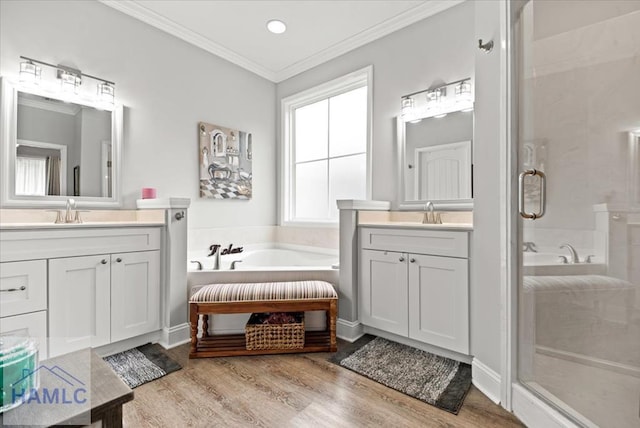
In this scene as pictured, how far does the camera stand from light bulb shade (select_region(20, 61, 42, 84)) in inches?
80.0

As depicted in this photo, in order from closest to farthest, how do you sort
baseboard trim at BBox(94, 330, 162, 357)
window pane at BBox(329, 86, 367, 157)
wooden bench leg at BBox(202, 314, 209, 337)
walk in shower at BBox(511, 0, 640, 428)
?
walk in shower at BBox(511, 0, 640, 428) < baseboard trim at BBox(94, 330, 162, 357) < wooden bench leg at BBox(202, 314, 209, 337) < window pane at BBox(329, 86, 367, 157)

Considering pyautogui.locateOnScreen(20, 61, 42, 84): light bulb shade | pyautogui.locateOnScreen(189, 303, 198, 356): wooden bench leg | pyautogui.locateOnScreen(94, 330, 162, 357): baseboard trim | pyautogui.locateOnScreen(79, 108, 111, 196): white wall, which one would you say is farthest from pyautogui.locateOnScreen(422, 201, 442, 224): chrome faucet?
pyautogui.locateOnScreen(20, 61, 42, 84): light bulb shade

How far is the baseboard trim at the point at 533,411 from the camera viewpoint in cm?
129

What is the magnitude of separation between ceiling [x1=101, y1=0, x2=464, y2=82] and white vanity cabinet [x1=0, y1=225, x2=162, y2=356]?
6.19 ft

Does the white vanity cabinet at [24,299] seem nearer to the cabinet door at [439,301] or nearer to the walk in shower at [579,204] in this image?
the cabinet door at [439,301]

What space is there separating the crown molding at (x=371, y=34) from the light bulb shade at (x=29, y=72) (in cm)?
227

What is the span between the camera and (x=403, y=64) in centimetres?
277

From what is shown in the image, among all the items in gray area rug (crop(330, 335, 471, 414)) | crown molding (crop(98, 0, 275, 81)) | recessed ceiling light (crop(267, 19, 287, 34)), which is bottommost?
gray area rug (crop(330, 335, 471, 414))

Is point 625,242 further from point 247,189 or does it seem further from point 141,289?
point 247,189

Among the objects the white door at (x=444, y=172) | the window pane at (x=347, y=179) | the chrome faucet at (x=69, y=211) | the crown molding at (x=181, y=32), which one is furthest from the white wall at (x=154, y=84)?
the white door at (x=444, y=172)

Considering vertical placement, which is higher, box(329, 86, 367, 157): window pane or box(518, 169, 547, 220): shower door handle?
box(329, 86, 367, 157): window pane

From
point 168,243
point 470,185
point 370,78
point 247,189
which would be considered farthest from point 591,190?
point 247,189

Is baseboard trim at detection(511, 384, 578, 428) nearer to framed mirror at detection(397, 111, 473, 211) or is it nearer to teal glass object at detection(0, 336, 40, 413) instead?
framed mirror at detection(397, 111, 473, 211)

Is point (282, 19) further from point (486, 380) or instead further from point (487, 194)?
point (486, 380)
